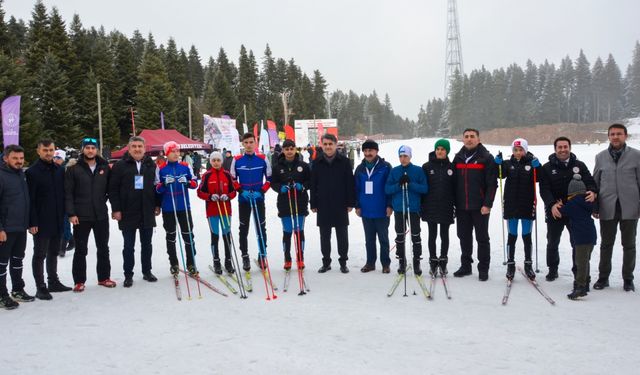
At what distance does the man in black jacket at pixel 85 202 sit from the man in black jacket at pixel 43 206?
12 centimetres

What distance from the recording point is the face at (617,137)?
5.12m

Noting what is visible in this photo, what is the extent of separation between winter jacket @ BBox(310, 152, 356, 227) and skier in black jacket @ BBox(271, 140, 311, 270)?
0.22m

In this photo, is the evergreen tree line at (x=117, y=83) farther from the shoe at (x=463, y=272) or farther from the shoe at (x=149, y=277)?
the shoe at (x=463, y=272)

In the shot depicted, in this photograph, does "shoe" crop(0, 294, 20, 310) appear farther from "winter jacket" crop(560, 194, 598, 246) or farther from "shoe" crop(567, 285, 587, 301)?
"winter jacket" crop(560, 194, 598, 246)

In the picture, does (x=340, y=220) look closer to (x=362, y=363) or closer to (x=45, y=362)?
(x=362, y=363)

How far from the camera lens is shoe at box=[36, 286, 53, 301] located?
5.20 meters

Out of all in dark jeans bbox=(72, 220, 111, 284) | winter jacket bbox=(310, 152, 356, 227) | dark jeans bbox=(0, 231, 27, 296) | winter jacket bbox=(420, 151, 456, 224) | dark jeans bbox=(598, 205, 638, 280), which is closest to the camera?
dark jeans bbox=(0, 231, 27, 296)

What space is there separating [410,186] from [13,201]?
469 cm

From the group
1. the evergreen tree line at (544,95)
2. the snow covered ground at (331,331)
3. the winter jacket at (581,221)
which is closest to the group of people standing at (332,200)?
the winter jacket at (581,221)

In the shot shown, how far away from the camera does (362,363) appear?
341 cm

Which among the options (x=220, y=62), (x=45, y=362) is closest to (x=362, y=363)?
(x=45, y=362)

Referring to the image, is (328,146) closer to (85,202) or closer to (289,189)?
(289,189)

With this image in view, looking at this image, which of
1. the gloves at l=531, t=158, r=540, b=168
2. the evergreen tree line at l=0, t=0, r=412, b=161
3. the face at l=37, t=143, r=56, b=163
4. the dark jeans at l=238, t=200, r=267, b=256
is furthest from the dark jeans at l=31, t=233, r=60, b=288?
the evergreen tree line at l=0, t=0, r=412, b=161

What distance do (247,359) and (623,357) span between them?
291 centimetres
